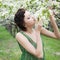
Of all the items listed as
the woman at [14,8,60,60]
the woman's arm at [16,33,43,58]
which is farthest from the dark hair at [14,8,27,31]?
the woman's arm at [16,33,43,58]

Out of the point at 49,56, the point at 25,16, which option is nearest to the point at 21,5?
the point at 25,16

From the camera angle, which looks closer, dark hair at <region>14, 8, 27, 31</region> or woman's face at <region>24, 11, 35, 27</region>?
woman's face at <region>24, 11, 35, 27</region>

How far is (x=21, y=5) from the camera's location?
4984 mm

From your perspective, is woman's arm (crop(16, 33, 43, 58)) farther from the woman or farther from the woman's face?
the woman's face

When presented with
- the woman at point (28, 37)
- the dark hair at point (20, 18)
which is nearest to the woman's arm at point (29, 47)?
the woman at point (28, 37)

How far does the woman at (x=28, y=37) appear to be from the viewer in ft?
14.4

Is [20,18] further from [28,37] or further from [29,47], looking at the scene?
[29,47]

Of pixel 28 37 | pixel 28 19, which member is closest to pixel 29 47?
pixel 28 37

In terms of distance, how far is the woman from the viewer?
440 centimetres

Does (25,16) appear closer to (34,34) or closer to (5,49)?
(34,34)

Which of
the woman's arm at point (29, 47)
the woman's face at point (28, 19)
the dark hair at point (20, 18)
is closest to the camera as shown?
the woman's arm at point (29, 47)

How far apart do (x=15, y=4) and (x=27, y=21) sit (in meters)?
0.56

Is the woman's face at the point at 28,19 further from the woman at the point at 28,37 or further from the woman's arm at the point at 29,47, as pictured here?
the woman's arm at the point at 29,47

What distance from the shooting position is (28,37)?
15.1 ft
